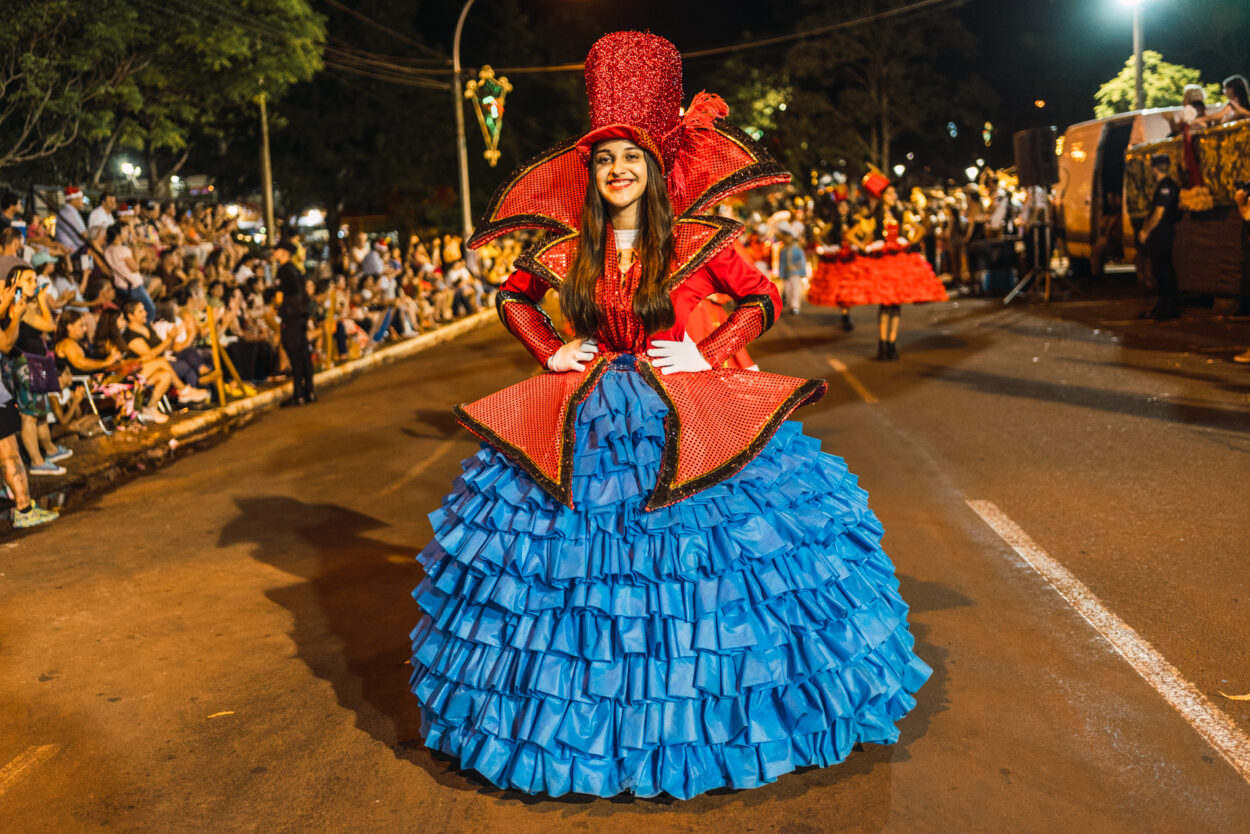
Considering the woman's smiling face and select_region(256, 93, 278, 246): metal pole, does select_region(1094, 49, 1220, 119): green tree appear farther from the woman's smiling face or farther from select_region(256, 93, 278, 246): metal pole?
the woman's smiling face

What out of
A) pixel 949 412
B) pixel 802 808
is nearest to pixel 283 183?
pixel 949 412

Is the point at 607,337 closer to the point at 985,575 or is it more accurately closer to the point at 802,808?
the point at 802,808

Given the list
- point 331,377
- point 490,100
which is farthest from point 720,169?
point 490,100

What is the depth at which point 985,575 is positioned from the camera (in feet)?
19.9

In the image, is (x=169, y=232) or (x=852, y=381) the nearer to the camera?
(x=852, y=381)

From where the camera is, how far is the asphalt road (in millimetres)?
3848

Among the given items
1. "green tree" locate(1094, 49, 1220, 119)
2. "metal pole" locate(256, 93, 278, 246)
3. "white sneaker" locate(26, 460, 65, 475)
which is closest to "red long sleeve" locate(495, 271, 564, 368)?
"white sneaker" locate(26, 460, 65, 475)

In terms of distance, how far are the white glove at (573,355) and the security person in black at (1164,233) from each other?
14.3 meters

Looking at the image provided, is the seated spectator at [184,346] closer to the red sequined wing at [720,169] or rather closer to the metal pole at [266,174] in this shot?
the metal pole at [266,174]

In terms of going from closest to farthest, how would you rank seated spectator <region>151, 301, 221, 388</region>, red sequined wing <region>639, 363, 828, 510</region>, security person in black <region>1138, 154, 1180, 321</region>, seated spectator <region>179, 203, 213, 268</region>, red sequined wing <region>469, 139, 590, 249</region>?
red sequined wing <region>639, 363, 828, 510</region>
red sequined wing <region>469, 139, 590, 249</region>
seated spectator <region>151, 301, 221, 388</region>
security person in black <region>1138, 154, 1180, 321</region>
seated spectator <region>179, 203, 213, 268</region>

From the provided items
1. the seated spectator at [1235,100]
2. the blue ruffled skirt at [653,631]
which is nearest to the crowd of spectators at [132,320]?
the blue ruffled skirt at [653,631]

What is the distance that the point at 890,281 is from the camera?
578 inches

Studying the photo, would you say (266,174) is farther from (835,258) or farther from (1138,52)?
(1138,52)

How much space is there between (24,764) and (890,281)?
39.4 ft
